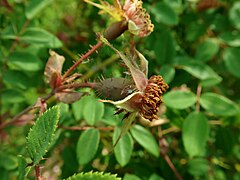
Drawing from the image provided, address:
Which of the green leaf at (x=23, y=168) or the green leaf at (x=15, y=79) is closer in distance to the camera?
the green leaf at (x=23, y=168)

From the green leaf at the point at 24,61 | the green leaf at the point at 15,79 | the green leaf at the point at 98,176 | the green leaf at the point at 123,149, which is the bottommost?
the green leaf at the point at 123,149

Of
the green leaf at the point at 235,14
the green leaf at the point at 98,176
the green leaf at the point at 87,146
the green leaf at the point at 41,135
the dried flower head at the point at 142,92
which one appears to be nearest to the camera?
the green leaf at the point at 98,176

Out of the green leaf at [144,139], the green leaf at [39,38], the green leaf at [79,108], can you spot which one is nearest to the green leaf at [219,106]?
the green leaf at [144,139]

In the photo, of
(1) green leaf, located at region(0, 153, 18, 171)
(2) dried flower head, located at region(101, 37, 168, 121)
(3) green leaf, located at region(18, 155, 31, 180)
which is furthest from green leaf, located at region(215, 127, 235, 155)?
(3) green leaf, located at region(18, 155, 31, 180)

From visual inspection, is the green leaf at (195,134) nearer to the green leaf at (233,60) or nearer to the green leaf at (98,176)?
the green leaf at (233,60)

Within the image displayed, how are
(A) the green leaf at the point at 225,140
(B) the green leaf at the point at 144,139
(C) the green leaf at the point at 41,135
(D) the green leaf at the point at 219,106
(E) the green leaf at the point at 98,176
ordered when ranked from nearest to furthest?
1. (E) the green leaf at the point at 98,176
2. (C) the green leaf at the point at 41,135
3. (B) the green leaf at the point at 144,139
4. (D) the green leaf at the point at 219,106
5. (A) the green leaf at the point at 225,140

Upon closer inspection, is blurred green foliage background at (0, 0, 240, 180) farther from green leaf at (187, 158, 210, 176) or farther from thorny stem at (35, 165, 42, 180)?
thorny stem at (35, 165, 42, 180)
